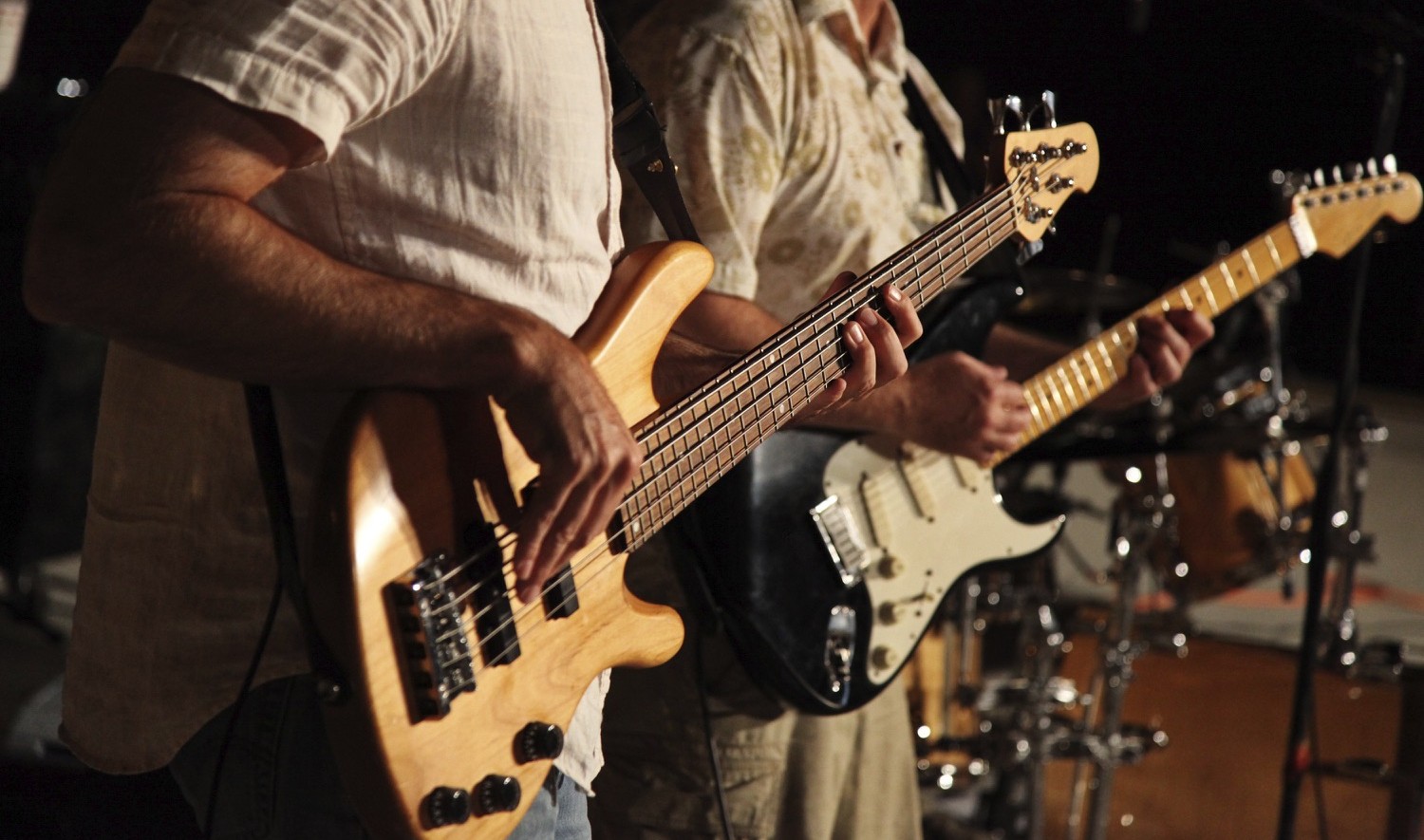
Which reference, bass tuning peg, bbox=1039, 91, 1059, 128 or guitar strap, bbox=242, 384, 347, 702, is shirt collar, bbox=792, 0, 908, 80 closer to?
bass tuning peg, bbox=1039, 91, 1059, 128

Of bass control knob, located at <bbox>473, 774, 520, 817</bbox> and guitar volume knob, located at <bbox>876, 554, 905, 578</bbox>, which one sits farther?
guitar volume knob, located at <bbox>876, 554, 905, 578</bbox>

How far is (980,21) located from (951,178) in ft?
11.4

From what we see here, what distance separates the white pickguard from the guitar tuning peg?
514mm

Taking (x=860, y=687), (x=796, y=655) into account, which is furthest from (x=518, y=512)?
(x=860, y=687)

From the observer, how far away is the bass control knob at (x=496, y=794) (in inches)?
44.6

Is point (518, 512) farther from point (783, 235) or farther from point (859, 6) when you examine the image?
point (859, 6)

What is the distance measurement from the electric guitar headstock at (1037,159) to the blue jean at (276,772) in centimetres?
127

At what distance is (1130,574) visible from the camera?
3547 mm

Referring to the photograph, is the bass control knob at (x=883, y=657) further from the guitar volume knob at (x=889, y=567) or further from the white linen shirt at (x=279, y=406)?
the white linen shirt at (x=279, y=406)

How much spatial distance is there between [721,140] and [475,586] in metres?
1.00

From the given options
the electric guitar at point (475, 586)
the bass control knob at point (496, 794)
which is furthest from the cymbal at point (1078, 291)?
the bass control knob at point (496, 794)

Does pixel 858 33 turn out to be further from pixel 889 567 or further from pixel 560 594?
pixel 560 594

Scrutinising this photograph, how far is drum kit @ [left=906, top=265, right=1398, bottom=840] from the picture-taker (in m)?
3.40

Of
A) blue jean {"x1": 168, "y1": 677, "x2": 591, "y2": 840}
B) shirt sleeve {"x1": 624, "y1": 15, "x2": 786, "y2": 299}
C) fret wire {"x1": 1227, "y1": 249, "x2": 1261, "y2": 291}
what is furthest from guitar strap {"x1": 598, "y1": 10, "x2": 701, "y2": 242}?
fret wire {"x1": 1227, "y1": 249, "x2": 1261, "y2": 291}
